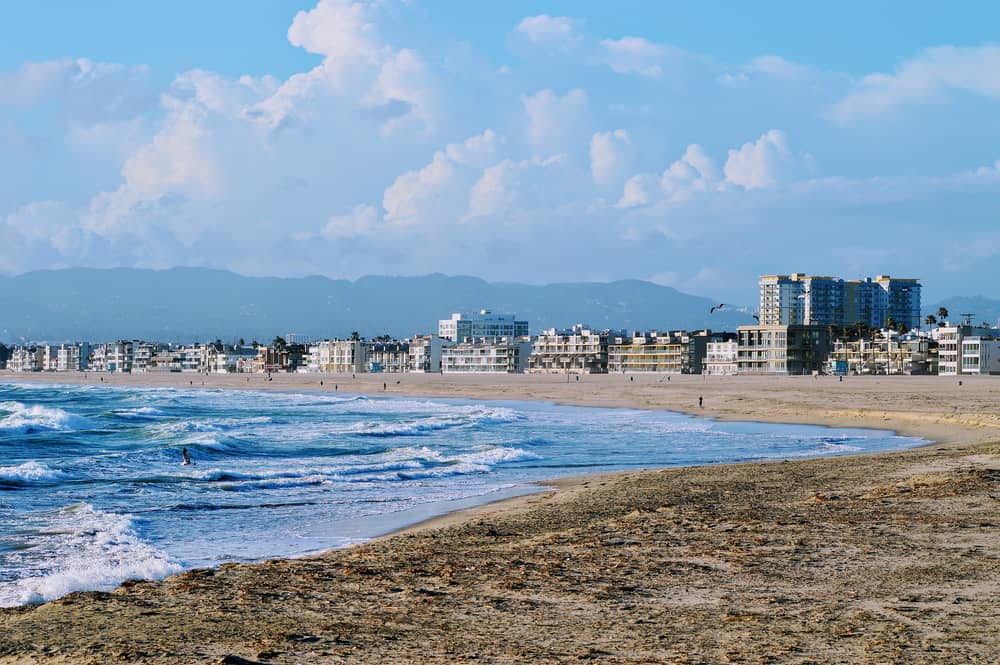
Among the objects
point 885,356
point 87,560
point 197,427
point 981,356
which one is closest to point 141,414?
point 197,427

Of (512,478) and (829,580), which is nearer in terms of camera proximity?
(829,580)

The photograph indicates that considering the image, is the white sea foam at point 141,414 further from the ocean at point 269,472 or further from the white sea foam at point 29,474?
the white sea foam at point 29,474

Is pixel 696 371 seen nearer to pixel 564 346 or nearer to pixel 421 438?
pixel 564 346

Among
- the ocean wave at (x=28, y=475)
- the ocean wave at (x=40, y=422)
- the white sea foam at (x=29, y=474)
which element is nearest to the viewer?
the ocean wave at (x=28, y=475)

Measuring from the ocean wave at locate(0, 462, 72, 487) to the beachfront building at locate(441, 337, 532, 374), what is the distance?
161720 mm

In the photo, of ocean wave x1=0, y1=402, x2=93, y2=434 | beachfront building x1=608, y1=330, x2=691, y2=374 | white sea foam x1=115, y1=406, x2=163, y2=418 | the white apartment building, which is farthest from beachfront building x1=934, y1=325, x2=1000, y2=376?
ocean wave x1=0, y1=402, x2=93, y2=434

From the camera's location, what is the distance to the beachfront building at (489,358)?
618ft

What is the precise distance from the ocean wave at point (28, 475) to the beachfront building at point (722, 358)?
12917 centimetres

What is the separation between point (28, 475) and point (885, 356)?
129m

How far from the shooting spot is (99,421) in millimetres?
46625

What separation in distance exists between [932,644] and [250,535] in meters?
9.74

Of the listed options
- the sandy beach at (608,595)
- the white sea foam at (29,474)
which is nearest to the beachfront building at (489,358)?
the white sea foam at (29,474)

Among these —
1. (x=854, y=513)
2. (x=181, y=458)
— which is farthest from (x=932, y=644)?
(x=181, y=458)

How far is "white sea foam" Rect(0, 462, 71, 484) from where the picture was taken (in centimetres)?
2159
